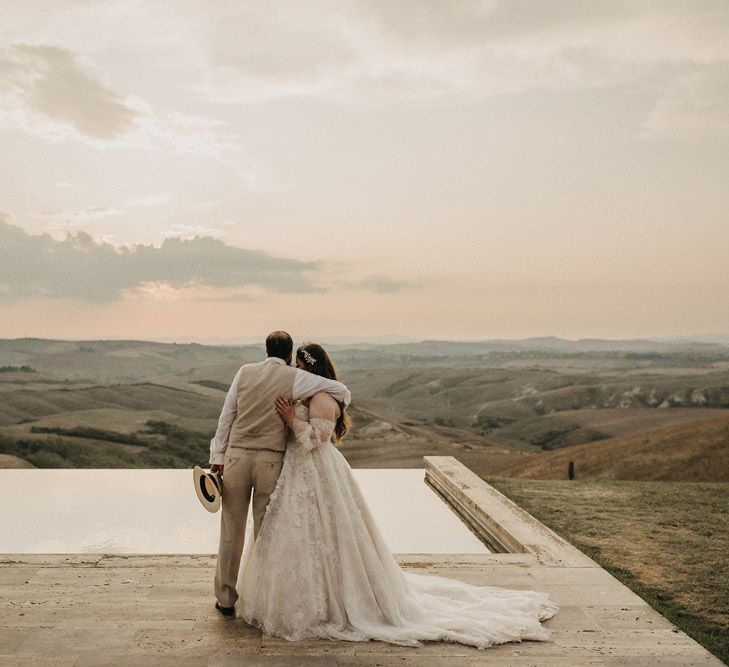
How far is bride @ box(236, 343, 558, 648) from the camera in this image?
11.0 ft

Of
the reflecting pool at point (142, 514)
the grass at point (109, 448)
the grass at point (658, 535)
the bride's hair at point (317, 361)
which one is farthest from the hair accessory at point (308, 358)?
the grass at point (109, 448)

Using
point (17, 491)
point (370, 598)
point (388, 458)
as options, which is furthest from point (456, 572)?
point (388, 458)

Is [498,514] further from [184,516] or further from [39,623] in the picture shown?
[39,623]

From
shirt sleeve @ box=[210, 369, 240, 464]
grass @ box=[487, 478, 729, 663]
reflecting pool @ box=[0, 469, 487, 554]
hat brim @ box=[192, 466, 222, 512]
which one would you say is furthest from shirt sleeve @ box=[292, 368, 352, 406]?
reflecting pool @ box=[0, 469, 487, 554]

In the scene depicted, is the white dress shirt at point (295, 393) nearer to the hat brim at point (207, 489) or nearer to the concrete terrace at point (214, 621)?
the hat brim at point (207, 489)

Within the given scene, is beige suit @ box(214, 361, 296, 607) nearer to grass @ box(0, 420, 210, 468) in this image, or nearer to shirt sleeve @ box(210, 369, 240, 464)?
→ shirt sleeve @ box(210, 369, 240, 464)

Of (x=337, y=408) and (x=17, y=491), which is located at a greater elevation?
(x=337, y=408)

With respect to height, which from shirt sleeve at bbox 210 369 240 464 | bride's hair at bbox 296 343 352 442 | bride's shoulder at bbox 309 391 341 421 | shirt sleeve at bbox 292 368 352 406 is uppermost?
bride's hair at bbox 296 343 352 442

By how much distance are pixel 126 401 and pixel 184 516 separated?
73.7ft

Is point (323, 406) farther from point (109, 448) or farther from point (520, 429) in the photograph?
point (520, 429)

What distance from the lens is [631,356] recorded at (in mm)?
53688

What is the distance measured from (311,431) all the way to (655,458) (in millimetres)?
8827

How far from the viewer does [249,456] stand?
11.5 feet

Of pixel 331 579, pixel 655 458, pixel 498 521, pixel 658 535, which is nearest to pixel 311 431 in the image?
pixel 331 579
